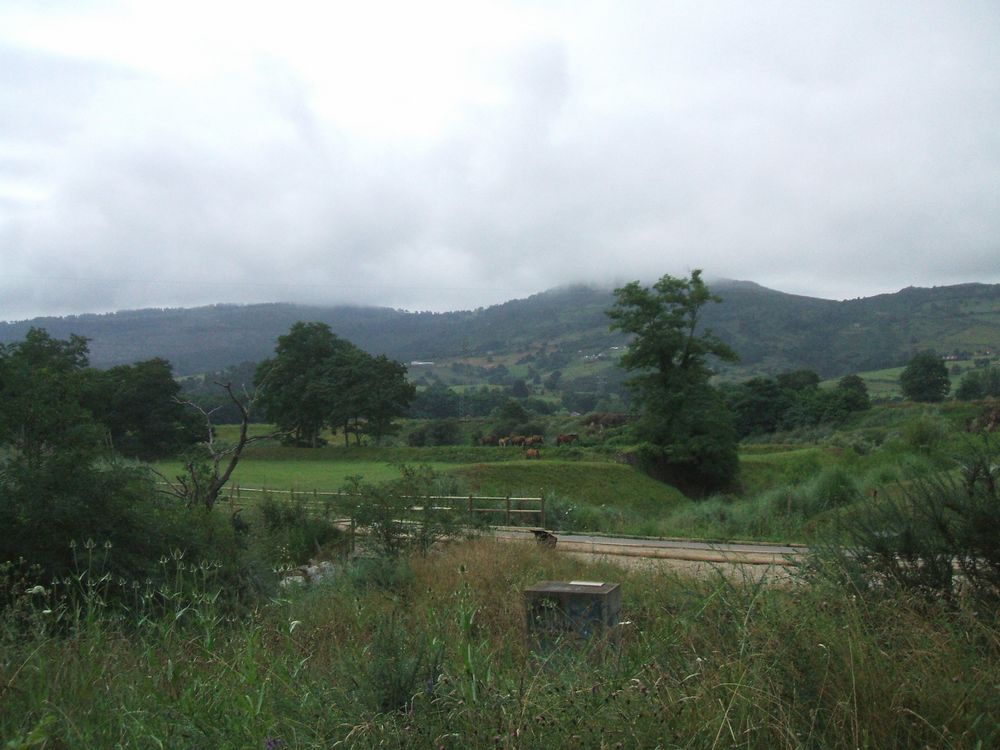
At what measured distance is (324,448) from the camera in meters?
63.9

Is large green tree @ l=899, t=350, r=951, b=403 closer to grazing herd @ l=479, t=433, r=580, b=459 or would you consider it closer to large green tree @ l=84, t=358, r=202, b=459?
grazing herd @ l=479, t=433, r=580, b=459

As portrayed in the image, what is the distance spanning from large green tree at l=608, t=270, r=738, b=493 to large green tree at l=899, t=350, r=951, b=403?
42669 mm

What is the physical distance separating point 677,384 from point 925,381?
47606 millimetres

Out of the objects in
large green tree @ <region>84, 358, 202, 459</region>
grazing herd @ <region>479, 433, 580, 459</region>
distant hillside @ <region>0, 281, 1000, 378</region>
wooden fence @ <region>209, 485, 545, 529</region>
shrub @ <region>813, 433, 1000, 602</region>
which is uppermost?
distant hillside @ <region>0, 281, 1000, 378</region>

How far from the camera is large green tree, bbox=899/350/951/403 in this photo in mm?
87731

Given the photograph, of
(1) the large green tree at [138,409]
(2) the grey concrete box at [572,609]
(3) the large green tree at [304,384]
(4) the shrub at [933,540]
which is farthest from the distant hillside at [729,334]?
(4) the shrub at [933,540]

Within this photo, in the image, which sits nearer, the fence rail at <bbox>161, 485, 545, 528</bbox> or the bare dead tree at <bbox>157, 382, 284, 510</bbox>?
the bare dead tree at <bbox>157, 382, 284, 510</bbox>

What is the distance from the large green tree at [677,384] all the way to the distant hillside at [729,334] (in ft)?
258

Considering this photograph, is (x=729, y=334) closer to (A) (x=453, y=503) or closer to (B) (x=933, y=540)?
(A) (x=453, y=503)

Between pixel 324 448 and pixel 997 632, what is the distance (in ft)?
203

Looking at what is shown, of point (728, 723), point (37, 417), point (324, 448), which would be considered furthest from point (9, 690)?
point (324, 448)

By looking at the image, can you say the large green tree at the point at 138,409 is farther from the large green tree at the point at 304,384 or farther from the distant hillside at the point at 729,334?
the distant hillside at the point at 729,334

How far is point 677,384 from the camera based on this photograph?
179ft

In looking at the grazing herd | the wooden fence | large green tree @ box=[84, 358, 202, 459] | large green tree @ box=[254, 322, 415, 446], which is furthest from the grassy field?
large green tree @ box=[84, 358, 202, 459]
